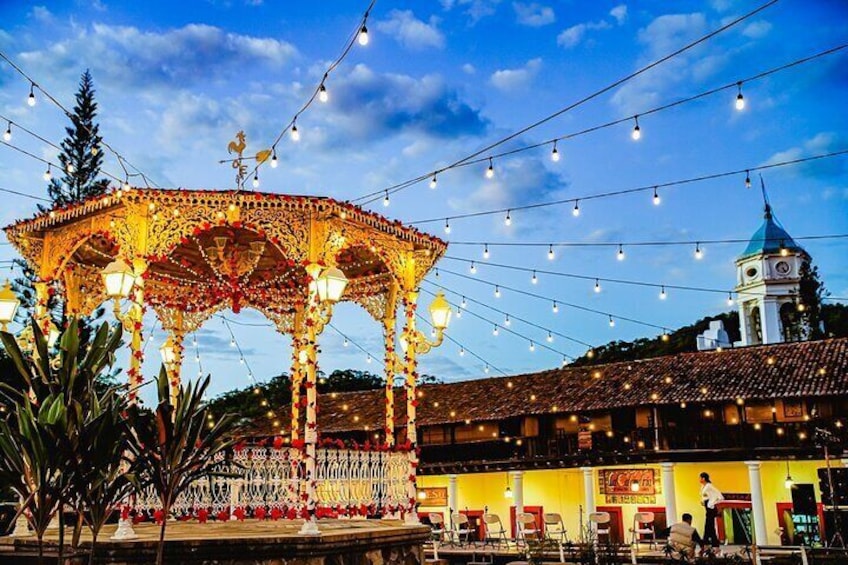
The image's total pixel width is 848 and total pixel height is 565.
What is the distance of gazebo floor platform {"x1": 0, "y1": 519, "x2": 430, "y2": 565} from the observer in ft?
21.9

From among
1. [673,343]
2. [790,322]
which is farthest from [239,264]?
[673,343]

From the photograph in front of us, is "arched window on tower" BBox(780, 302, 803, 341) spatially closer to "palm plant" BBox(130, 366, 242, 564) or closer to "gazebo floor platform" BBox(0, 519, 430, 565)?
"gazebo floor platform" BBox(0, 519, 430, 565)

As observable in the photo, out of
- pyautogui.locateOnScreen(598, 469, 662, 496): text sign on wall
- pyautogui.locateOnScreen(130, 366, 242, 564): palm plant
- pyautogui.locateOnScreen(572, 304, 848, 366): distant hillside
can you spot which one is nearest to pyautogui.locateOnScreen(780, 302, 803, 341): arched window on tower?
pyautogui.locateOnScreen(572, 304, 848, 366): distant hillside

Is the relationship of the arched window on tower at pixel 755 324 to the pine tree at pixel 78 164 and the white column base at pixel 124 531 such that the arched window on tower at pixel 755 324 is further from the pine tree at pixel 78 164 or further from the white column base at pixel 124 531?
the white column base at pixel 124 531

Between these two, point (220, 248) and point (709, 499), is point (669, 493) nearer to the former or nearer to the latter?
point (709, 499)

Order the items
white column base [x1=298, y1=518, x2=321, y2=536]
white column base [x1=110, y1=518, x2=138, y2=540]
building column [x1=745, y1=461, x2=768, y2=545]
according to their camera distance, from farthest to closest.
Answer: building column [x1=745, y1=461, x2=768, y2=545] < white column base [x1=298, y1=518, x2=321, y2=536] < white column base [x1=110, y1=518, x2=138, y2=540]

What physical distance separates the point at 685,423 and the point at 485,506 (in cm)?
771

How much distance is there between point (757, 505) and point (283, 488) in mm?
18269

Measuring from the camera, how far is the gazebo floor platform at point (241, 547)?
6.68 metres

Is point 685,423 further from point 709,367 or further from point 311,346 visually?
point 311,346

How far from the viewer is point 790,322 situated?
40625 mm

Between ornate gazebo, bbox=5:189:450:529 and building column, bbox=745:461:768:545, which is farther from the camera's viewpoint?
building column, bbox=745:461:768:545

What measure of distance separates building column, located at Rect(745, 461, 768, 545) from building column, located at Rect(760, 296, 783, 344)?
→ 21.0m

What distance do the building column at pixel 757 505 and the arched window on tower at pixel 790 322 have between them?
16.7m
